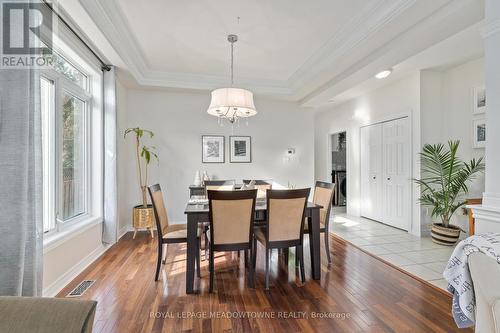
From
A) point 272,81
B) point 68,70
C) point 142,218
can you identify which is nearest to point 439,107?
point 272,81

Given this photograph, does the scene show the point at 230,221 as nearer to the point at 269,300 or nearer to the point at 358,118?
the point at 269,300

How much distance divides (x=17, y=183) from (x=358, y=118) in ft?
18.3

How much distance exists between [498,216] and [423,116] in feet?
8.72

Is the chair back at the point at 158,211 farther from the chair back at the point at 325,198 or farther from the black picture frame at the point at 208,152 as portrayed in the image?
the black picture frame at the point at 208,152

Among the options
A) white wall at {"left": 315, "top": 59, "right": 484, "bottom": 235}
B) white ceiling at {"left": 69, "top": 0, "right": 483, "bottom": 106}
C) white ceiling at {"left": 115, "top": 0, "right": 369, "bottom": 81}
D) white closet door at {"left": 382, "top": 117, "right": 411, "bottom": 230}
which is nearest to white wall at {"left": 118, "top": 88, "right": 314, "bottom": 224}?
white ceiling at {"left": 69, "top": 0, "right": 483, "bottom": 106}

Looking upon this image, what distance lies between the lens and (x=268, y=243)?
95.6 inches

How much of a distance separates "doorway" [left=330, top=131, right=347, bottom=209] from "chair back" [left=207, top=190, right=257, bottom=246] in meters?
4.85

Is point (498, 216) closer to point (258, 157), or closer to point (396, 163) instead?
point (396, 163)

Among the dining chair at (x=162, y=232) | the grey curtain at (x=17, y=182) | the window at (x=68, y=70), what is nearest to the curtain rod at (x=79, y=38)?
the window at (x=68, y=70)

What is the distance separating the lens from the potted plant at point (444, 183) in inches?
140

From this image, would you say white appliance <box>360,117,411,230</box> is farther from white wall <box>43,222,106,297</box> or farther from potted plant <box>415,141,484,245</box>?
white wall <box>43,222,106,297</box>

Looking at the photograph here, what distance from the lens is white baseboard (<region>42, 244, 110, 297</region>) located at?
7.40 feet

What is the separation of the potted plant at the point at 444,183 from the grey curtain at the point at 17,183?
15.3 ft

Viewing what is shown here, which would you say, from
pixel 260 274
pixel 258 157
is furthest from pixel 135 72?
pixel 260 274
